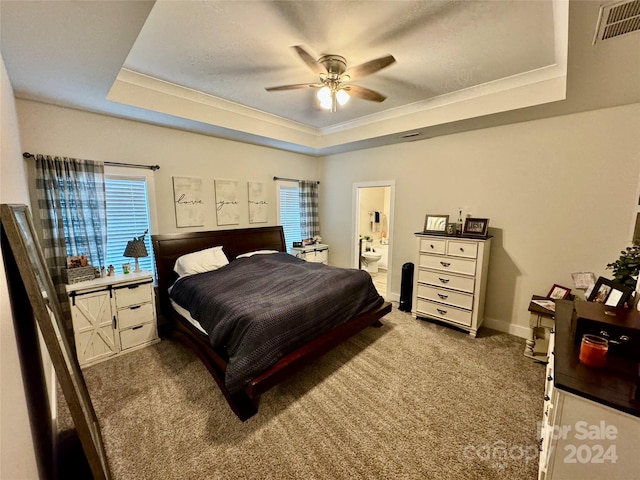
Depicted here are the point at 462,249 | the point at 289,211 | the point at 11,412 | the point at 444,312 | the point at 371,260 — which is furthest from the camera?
the point at 371,260

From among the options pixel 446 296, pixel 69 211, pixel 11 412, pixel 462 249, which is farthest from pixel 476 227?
pixel 69 211

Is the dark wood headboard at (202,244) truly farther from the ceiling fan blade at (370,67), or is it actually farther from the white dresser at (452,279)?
the ceiling fan blade at (370,67)

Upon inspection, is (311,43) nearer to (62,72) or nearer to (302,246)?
(62,72)

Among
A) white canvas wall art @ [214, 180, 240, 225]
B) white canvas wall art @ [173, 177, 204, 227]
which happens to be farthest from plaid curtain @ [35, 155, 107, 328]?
white canvas wall art @ [214, 180, 240, 225]

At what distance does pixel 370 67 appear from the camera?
200 centimetres

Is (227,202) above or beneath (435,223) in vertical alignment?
above

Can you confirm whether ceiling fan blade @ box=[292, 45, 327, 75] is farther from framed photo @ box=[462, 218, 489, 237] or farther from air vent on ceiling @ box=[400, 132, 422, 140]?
framed photo @ box=[462, 218, 489, 237]

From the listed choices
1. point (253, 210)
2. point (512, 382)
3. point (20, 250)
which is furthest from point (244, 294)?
point (512, 382)

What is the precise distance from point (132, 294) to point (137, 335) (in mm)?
479

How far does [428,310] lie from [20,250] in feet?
12.6

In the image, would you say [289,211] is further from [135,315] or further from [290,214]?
[135,315]

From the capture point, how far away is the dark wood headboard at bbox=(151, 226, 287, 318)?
3.28 meters

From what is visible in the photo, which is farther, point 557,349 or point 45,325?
point 557,349

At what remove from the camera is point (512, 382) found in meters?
2.36
